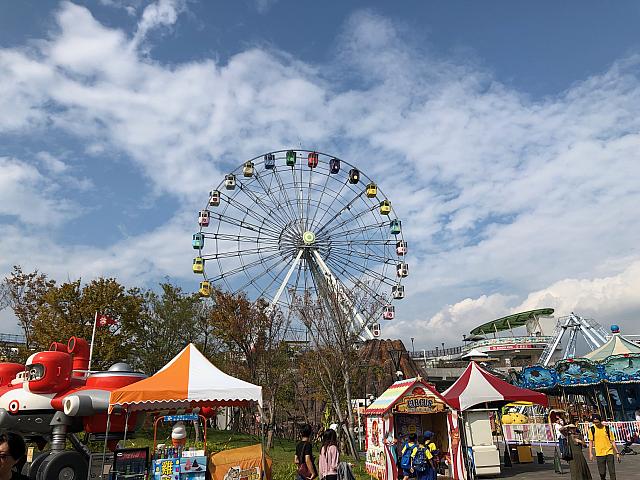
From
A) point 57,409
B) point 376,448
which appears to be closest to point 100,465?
point 57,409

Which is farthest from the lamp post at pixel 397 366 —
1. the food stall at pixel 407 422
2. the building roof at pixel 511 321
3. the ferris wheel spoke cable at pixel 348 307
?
the building roof at pixel 511 321

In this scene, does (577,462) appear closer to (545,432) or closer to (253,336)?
(545,432)

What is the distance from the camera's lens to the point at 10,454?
139 inches

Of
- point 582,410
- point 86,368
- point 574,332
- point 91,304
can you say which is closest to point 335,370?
point 86,368

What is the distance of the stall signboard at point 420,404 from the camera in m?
14.0

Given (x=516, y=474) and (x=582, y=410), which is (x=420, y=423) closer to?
(x=516, y=474)

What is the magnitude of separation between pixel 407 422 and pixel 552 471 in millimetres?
4813

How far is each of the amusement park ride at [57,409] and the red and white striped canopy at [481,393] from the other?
8.89 m

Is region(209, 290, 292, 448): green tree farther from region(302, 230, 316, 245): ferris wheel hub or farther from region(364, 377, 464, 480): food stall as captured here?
region(364, 377, 464, 480): food stall

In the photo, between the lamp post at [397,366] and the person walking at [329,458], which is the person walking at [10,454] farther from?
the lamp post at [397,366]

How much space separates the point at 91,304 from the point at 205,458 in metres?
21.4

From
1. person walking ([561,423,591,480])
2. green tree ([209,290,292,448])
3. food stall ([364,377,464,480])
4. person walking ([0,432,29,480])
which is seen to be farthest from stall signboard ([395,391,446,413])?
→ green tree ([209,290,292,448])

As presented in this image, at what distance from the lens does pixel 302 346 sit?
1267 inches

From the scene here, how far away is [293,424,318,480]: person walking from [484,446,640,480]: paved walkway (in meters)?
8.82
